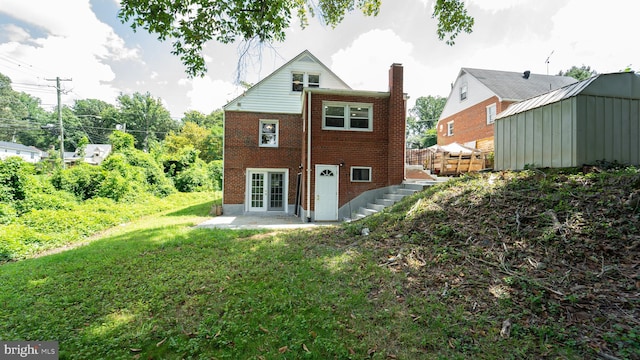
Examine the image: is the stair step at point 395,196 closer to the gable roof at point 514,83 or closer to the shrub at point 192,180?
the gable roof at point 514,83

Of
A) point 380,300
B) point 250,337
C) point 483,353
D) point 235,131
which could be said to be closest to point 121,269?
point 250,337

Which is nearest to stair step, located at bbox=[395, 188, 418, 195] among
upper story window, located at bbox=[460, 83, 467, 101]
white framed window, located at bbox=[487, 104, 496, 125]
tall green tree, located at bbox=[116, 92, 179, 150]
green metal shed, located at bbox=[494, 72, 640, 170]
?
green metal shed, located at bbox=[494, 72, 640, 170]

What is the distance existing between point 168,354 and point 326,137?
345 inches

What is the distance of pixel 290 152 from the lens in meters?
12.8

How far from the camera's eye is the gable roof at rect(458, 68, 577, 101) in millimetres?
16672

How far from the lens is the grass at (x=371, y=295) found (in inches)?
91.0

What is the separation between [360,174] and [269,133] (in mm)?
5327

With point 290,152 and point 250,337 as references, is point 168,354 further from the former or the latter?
point 290,152

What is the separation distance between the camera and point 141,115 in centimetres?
4375

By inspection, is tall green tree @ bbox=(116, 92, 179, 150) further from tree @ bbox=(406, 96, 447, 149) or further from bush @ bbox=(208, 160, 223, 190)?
tree @ bbox=(406, 96, 447, 149)

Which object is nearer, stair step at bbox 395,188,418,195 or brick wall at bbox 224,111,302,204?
stair step at bbox 395,188,418,195

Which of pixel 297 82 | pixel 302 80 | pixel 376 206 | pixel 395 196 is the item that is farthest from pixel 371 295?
pixel 302 80

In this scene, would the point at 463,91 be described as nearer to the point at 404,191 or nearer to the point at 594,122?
the point at 404,191

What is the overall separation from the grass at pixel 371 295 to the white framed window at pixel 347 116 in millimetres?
6038
